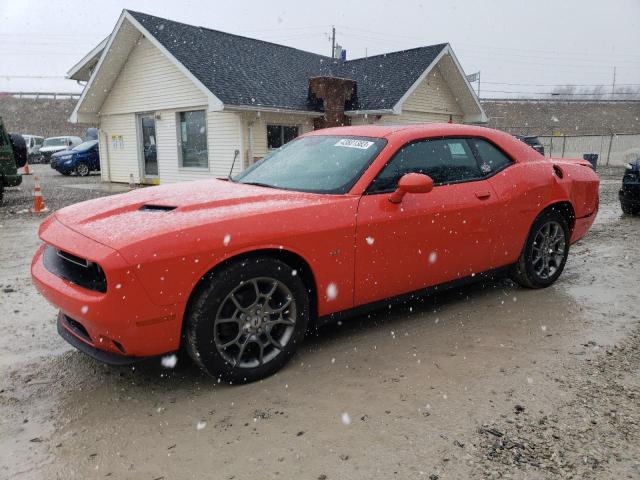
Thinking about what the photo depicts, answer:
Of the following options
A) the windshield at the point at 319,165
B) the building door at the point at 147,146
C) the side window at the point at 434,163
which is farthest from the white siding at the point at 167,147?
the side window at the point at 434,163

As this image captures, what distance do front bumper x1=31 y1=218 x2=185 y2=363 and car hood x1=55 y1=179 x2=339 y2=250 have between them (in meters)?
0.10

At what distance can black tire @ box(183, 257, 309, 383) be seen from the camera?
2820 millimetres

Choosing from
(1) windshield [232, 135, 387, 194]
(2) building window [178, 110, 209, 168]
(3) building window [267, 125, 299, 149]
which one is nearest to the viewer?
(1) windshield [232, 135, 387, 194]

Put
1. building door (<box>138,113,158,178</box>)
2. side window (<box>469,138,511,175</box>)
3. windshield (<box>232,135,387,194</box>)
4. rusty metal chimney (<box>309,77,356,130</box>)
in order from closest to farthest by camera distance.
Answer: windshield (<box>232,135,387,194</box>), side window (<box>469,138,511,175</box>), rusty metal chimney (<box>309,77,356,130</box>), building door (<box>138,113,158,178</box>)

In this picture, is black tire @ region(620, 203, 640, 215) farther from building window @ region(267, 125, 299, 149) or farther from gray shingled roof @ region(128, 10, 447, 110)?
building window @ region(267, 125, 299, 149)

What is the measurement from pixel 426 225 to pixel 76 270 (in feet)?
7.53

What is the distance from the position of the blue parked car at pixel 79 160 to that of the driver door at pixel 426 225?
2152 centimetres

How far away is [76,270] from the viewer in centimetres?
289

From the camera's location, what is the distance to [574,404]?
109 inches

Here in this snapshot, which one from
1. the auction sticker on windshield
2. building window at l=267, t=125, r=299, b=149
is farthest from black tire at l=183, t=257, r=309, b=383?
building window at l=267, t=125, r=299, b=149

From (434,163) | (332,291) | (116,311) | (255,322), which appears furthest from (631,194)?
(116,311)

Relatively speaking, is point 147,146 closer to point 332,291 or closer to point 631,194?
point 631,194

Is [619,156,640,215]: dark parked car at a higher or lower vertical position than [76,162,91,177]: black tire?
higher

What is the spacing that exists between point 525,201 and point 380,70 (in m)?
15.2
